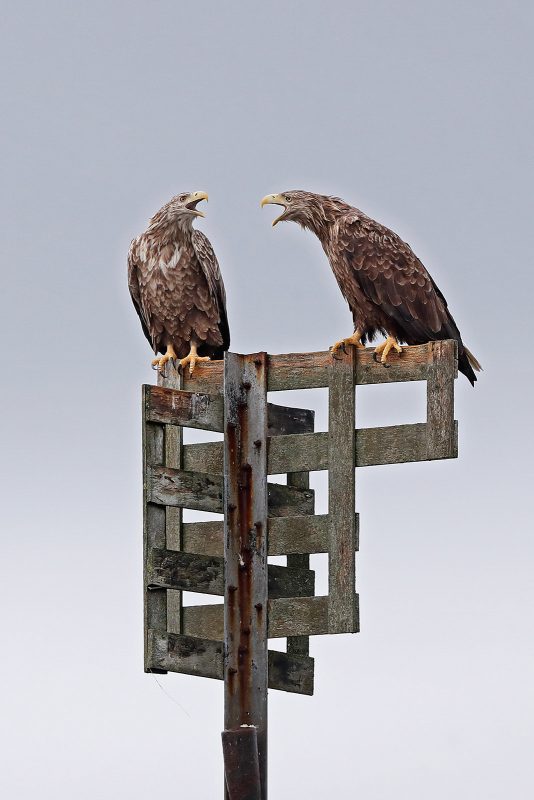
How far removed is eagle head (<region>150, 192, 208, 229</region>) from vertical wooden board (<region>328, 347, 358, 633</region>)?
395cm

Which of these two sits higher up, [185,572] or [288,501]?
[288,501]

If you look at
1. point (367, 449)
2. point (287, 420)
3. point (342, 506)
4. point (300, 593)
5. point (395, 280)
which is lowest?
point (300, 593)

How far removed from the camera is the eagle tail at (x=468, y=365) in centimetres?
1224

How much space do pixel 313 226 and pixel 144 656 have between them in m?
4.34

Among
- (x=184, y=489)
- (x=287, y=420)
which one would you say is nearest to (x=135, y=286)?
(x=287, y=420)

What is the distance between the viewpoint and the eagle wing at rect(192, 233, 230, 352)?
14.5m

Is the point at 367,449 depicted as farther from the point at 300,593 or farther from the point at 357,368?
the point at 300,593

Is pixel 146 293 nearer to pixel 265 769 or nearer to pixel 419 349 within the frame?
pixel 419 349

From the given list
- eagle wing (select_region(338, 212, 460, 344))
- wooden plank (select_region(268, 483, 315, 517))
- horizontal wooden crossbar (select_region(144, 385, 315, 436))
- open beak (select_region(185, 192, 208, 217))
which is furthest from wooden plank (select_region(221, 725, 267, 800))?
open beak (select_region(185, 192, 208, 217))

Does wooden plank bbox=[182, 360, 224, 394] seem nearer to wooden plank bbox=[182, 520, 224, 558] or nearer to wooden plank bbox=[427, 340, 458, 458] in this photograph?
wooden plank bbox=[182, 520, 224, 558]

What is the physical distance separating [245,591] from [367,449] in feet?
4.33

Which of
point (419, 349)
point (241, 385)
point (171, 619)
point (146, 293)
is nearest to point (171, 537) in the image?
point (171, 619)

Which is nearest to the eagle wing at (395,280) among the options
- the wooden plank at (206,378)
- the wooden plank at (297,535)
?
the wooden plank at (206,378)

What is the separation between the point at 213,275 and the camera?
14539mm
